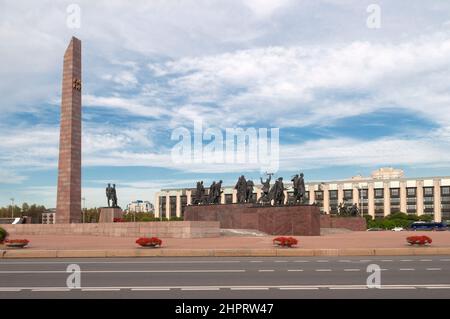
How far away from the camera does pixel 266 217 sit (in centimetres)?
4078

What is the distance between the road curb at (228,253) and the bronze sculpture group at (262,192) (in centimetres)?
2017

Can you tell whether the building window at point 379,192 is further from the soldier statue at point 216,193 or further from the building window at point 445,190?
the soldier statue at point 216,193

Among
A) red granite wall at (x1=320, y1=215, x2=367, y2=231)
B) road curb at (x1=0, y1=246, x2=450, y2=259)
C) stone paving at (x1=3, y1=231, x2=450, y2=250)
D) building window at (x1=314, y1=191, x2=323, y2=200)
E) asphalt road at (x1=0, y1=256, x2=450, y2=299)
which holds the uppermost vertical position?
building window at (x1=314, y1=191, x2=323, y2=200)

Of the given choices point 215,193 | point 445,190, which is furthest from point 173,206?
point 215,193

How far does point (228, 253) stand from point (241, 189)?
26745mm

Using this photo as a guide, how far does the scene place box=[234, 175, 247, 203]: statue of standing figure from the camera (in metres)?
47.0

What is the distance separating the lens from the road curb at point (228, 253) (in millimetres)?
20828

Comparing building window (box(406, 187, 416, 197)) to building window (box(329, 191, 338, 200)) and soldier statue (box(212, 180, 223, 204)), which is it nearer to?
building window (box(329, 191, 338, 200))

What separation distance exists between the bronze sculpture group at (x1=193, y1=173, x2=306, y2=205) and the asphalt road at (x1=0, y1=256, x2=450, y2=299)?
82.3 ft

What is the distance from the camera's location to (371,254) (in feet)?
69.2

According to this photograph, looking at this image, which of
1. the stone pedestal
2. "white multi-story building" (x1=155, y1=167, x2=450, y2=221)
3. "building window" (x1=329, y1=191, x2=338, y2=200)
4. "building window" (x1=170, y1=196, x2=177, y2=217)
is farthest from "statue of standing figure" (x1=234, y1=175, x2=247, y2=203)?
"building window" (x1=170, y1=196, x2=177, y2=217)

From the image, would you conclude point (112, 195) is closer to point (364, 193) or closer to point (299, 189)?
point (299, 189)

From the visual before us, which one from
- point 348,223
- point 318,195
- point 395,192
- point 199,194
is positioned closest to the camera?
point 199,194

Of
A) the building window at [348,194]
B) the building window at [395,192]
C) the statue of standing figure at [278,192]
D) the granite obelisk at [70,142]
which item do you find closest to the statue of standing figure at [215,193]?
the statue of standing figure at [278,192]
